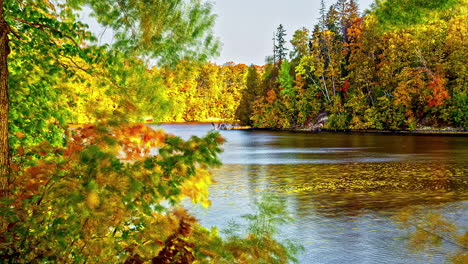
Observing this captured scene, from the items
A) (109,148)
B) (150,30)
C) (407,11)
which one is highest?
(407,11)

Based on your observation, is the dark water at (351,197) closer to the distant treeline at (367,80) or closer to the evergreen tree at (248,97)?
the distant treeline at (367,80)

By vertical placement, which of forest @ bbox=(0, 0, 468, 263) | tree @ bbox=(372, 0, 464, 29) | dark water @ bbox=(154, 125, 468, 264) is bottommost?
dark water @ bbox=(154, 125, 468, 264)

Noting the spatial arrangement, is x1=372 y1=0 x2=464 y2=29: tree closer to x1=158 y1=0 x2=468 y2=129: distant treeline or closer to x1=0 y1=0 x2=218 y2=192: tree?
x1=0 y1=0 x2=218 y2=192: tree

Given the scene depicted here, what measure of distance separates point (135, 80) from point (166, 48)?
114 cm

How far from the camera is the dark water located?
32.7 feet

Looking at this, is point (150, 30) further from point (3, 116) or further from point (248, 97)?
point (248, 97)

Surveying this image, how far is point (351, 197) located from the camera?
1606cm

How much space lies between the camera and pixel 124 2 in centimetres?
647

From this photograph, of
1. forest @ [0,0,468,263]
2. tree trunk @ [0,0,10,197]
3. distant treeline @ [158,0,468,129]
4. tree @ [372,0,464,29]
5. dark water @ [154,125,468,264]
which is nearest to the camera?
forest @ [0,0,468,263]

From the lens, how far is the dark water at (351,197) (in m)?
9.98

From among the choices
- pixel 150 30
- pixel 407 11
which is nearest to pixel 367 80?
pixel 407 11

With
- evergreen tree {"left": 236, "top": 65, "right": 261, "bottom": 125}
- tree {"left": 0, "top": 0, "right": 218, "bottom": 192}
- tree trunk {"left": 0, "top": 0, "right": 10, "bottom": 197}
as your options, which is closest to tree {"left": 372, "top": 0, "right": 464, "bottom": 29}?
tree {"left": 0, "top": 0, "right": 218, "bottom": 192}

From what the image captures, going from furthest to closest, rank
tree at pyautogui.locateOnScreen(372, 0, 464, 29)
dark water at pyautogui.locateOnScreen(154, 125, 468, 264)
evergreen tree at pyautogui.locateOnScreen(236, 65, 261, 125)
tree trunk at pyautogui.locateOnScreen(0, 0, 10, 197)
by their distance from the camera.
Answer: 1. evergreen tree at pyautogui.locateOnScreen(236, 65, 261, 125)
2. tree at pyautogui.locateOnScreen(372, 0, 464, 29)
3. dark water at pyautogui.locateOnScreen(154, 125, 468, 264)
4. tree trunk at pyautogui.locateOnScreen(0, 0, 10, 197)

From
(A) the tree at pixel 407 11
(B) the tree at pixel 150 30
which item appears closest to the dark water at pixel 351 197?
(B) the tree at pixel 150 30
